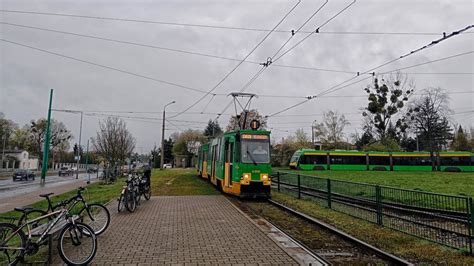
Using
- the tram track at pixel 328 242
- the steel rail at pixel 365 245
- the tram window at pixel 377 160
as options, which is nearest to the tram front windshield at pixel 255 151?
the tram track at pixel 328 242

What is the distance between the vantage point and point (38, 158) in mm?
72000

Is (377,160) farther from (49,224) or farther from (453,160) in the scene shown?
(49,224)

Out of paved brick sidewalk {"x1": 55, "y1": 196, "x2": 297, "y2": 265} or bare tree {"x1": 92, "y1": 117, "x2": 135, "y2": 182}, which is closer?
paved brick sidewalk {"x1": 55, "y1": 196, "x2": 297, "y2": 265}

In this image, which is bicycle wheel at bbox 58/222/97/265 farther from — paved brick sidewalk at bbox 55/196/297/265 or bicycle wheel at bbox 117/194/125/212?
bicycle wheel at bbox 117/194/125/212

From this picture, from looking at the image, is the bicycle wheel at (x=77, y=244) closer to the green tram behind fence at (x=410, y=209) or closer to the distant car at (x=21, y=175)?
the green tram behind fence at (x=410, y=209)

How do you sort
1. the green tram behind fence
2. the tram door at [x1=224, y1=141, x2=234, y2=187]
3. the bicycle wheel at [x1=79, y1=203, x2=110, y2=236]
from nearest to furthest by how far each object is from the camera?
the green tram behind fence < the bicycle wheel at [x1=79, y1=203, x2=110, y2=236] < the tram door at [x1=224, y1=141, x2=234, y2=187]

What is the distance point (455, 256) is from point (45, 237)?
7267mm

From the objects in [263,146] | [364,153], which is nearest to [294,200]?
[263,146]

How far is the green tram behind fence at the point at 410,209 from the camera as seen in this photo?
702cm

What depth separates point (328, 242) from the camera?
764cm

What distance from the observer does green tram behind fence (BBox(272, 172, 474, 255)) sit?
702 centimetres

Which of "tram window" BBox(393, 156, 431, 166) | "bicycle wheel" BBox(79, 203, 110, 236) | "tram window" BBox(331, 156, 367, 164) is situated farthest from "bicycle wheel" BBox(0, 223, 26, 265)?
"tram window" BBox(393, 156, 431, 166)

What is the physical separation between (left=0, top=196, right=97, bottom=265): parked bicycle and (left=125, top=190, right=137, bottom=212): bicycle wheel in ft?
14.2

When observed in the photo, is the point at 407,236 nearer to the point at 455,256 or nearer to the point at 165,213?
the point at 455,256
